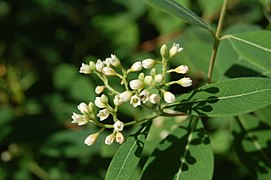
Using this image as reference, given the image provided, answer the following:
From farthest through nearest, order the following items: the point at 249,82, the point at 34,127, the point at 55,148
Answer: the point at 34,127, the point at 55,148, the point at 249,82

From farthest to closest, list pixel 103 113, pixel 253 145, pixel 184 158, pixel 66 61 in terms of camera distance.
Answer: pixel 66 61 → pixel 253 145 → pixel 184 158 → pixel 103 113

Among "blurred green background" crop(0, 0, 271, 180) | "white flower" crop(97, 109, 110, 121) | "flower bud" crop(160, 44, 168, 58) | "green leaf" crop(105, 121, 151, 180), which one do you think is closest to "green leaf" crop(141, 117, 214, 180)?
"green leaf" crop(105, 121, 151, 180)

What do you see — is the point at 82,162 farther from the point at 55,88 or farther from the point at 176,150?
the point at 176,150

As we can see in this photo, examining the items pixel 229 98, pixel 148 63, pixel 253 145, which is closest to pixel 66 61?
pixel 253 145

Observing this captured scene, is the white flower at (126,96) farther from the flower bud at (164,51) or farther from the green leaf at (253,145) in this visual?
the green leaf at (253,145)

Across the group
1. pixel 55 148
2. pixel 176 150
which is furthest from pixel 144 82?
pixel 55 148

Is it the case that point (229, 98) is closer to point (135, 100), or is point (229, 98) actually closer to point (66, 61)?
point (135, 100)
